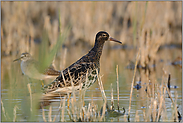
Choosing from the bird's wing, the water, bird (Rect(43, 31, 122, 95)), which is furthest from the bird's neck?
the water

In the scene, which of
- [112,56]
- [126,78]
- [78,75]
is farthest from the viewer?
[112,56]

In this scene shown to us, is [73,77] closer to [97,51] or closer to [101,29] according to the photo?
[97,51]

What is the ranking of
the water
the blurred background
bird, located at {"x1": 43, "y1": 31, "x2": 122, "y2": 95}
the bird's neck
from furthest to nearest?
the blurred background < the bird's neck < bird, located at {"x1": 43, "y1": 31, "x2": 122, "y2": 95} < the water

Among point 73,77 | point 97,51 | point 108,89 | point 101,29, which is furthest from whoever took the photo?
point 101,29

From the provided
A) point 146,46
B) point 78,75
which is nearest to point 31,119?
point 78,75

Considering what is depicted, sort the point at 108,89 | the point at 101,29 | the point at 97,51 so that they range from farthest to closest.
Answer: the point at 101,29
the point at 108,89
the point at 97,51

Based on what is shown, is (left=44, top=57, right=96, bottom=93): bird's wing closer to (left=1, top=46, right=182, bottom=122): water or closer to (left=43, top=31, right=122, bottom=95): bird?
(left=43, top=31, right=122, bottom=95): bird

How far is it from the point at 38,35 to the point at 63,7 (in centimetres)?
241

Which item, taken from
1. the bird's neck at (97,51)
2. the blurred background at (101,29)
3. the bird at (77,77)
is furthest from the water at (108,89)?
the bird's neck at (97,51)

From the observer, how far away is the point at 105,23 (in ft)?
44.1

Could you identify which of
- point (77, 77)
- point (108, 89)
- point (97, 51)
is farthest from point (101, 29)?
point (77, 77)

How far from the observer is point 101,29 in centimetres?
1300

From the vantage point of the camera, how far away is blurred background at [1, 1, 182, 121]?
29.7 feet

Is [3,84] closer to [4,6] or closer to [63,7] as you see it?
[4,6]
